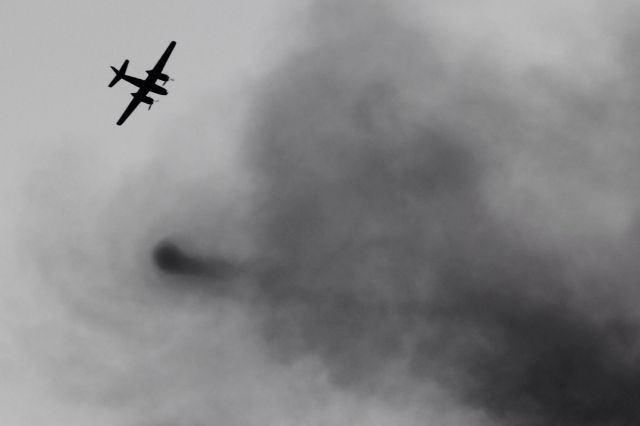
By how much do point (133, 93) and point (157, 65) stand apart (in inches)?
274

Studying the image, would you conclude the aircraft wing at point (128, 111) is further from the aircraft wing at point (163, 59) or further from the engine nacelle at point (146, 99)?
the aircraft wing at point (163, 59)

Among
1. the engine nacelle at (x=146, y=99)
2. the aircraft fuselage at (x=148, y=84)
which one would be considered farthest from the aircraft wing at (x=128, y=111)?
the aircraft fuselage at (x=148, y=84)

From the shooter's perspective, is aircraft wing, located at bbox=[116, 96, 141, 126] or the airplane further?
aircraft wing, located at bbox=[116, 96, 141, 126]

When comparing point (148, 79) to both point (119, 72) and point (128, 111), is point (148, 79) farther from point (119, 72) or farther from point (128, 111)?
point (128, 111)

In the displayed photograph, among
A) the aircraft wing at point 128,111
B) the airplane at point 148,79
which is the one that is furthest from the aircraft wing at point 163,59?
the aircraft wing at point 128,111

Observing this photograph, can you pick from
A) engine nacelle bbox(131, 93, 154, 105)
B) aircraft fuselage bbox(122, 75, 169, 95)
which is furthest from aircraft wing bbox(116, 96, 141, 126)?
aircraft fuselage bbox(122, 75, 169, 95)

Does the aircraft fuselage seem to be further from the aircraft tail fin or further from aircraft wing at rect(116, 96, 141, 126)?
aircraft wing at rect(116, 96, 141, 126)

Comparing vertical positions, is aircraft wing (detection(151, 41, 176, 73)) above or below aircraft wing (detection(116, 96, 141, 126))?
above

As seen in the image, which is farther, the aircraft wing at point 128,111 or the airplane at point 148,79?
the aircraft wing at point 128,111

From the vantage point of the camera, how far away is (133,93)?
162m

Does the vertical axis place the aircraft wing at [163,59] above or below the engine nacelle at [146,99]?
above

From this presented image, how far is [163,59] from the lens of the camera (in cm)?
16000

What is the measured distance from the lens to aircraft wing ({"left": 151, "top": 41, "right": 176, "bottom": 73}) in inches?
6235

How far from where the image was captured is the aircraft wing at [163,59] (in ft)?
520
